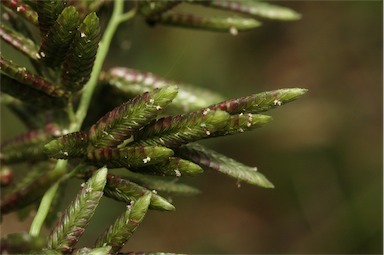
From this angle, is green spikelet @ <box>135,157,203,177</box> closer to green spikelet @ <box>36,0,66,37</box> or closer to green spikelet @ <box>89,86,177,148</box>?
green spikelet @ <box>89,86,177,148</box>

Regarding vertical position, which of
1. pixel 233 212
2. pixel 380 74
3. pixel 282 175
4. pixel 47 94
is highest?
pixel 47 94

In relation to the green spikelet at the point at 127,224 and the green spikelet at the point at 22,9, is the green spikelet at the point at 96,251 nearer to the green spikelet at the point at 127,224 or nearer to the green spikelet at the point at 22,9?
the green spikelet at the point at 127,224

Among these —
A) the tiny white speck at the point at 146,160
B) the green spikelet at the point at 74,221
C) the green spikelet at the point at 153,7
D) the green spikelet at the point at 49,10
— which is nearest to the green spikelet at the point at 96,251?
the green spikelet at the point at 74,221

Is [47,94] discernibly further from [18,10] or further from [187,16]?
[187,16]

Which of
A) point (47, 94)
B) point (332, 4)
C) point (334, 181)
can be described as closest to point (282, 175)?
point (334, 181)

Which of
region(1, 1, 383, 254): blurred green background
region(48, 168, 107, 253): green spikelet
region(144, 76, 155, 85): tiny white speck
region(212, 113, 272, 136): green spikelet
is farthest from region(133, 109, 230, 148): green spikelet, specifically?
region(1, 1, 383, 254): blurred green background

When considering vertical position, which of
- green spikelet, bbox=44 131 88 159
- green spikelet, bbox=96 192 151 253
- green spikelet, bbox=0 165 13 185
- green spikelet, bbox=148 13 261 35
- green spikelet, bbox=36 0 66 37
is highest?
green spikelet, bbox=36 0 66 37

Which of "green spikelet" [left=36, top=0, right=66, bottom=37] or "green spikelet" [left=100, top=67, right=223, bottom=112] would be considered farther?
"green spikelet" [left=100, top=67, right=223, bottom=112]

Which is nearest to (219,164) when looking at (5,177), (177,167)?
(177,167)

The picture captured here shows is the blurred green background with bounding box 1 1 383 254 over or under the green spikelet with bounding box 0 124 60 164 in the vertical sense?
under
